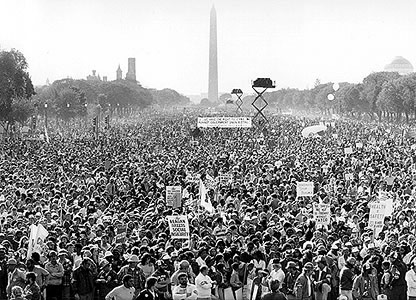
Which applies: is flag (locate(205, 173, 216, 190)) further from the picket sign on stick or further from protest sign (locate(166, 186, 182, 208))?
the picket sign on stick

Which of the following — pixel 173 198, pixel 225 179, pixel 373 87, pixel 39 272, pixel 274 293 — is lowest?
pixel 373 87

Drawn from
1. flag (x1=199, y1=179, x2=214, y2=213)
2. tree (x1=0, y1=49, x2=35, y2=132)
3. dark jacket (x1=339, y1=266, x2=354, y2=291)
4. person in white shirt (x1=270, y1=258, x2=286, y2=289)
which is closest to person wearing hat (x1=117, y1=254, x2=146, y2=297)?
person in white shirt (x1=270, y1=258, x2=286, y2=289)

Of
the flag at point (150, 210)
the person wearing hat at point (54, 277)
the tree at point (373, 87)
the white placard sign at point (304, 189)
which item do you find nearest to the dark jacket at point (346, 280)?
the person wearing hat at point (54, 277)

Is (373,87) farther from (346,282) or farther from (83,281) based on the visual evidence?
(83,281)

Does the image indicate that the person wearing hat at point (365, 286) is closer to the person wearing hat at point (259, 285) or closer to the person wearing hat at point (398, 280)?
the person wearing hat at point (398, 280)

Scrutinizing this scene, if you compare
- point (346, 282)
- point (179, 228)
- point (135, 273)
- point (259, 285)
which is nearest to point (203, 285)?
point (259, 285)

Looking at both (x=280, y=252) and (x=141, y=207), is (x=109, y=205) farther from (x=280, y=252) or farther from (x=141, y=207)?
(x=280, y=252)
